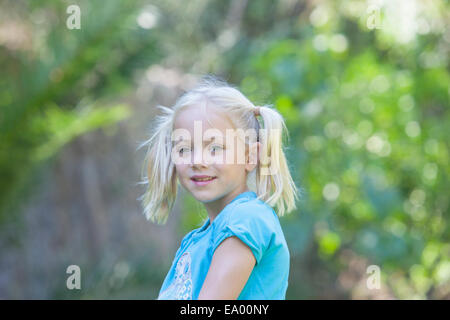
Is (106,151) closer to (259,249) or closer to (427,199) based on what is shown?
(427,199)

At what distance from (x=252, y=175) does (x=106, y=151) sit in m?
4.61

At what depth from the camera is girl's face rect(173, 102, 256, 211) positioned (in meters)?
1.51

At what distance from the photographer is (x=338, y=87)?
5.07m

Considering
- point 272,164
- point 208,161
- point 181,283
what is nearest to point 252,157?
point 272,164

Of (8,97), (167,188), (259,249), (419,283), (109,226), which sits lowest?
(419,283)

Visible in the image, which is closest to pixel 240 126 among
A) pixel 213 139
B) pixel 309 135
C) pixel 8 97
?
pixel 213 139

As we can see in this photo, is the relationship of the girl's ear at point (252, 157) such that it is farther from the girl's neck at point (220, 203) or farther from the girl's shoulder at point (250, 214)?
the girl's shoulder at point (250, 214)

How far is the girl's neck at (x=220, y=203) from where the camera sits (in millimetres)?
1571

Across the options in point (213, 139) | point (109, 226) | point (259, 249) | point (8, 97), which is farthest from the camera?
point (109, 226)

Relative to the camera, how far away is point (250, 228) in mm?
1341

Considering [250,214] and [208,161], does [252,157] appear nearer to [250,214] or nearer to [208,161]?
[208,161]

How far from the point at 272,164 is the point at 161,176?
31 centimetres

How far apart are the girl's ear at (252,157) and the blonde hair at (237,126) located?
0.02 metres
